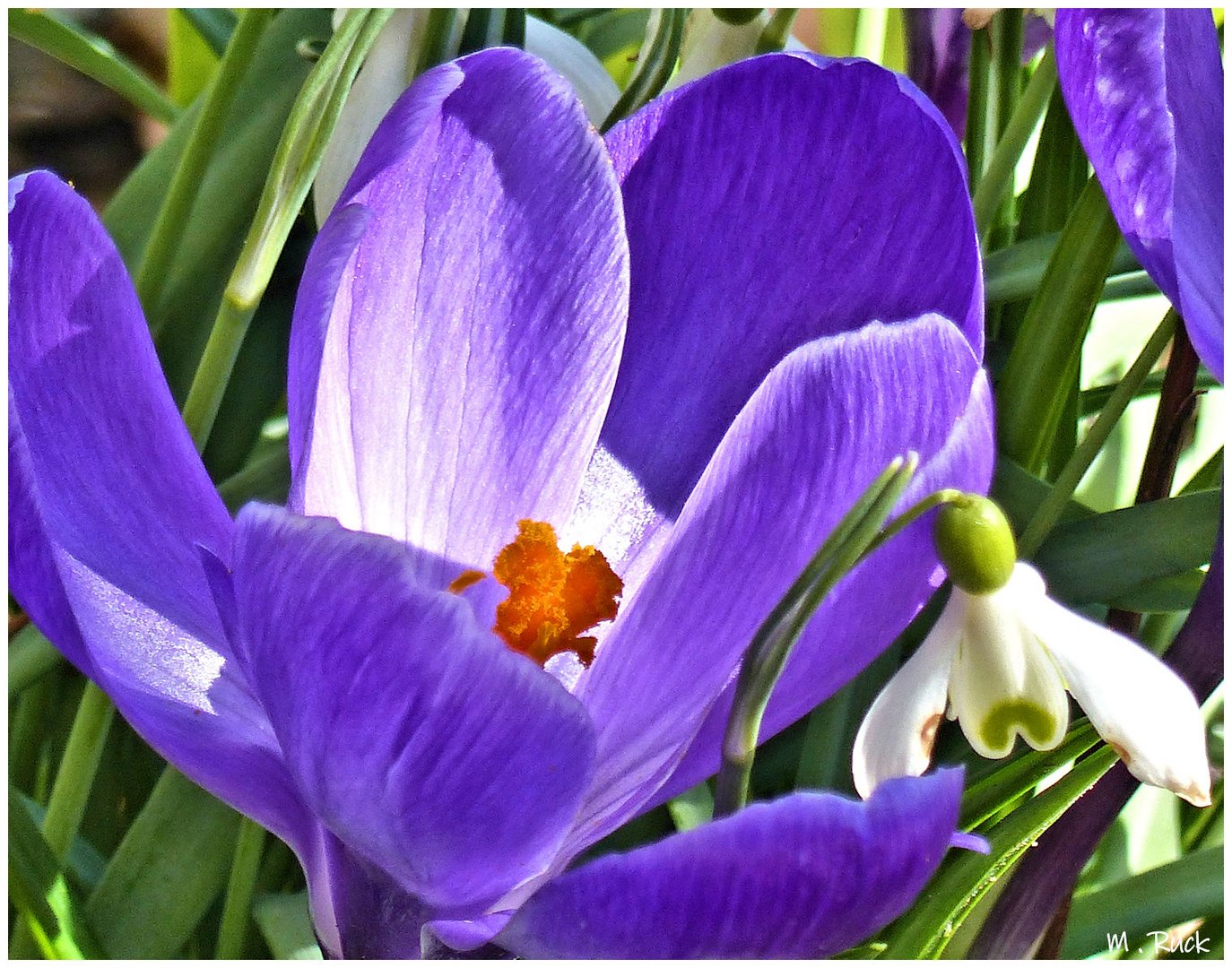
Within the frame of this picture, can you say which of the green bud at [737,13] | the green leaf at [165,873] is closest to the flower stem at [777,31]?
the green bud at [737,13]

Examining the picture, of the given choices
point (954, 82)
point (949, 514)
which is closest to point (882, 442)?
point (949, 514)

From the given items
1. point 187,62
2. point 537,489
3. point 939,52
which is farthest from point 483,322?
point 187,62

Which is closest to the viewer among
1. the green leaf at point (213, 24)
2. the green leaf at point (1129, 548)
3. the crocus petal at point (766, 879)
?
the crocus petal at point (766, 879)

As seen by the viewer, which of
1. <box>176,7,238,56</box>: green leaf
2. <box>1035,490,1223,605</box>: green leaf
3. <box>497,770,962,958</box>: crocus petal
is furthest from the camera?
<box>176,7,238,56</box>: green leaf

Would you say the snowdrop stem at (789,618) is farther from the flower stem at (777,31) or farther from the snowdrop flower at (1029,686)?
the flower stem at (777,31)

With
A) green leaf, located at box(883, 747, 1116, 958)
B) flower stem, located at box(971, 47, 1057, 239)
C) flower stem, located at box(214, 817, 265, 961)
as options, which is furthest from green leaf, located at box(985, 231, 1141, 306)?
flower stem, located at box(214, 817, 265, 961)

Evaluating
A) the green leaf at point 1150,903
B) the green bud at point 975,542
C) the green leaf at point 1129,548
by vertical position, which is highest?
the green bud at point 975,542

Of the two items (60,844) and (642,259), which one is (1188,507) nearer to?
(642,259)

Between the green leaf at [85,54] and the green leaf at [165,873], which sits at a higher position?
the green leaf at [85,54]

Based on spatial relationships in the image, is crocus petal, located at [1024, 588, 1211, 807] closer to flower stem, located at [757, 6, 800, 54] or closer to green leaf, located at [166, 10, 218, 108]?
flower stem, located at [757, 6, 800, 54]
